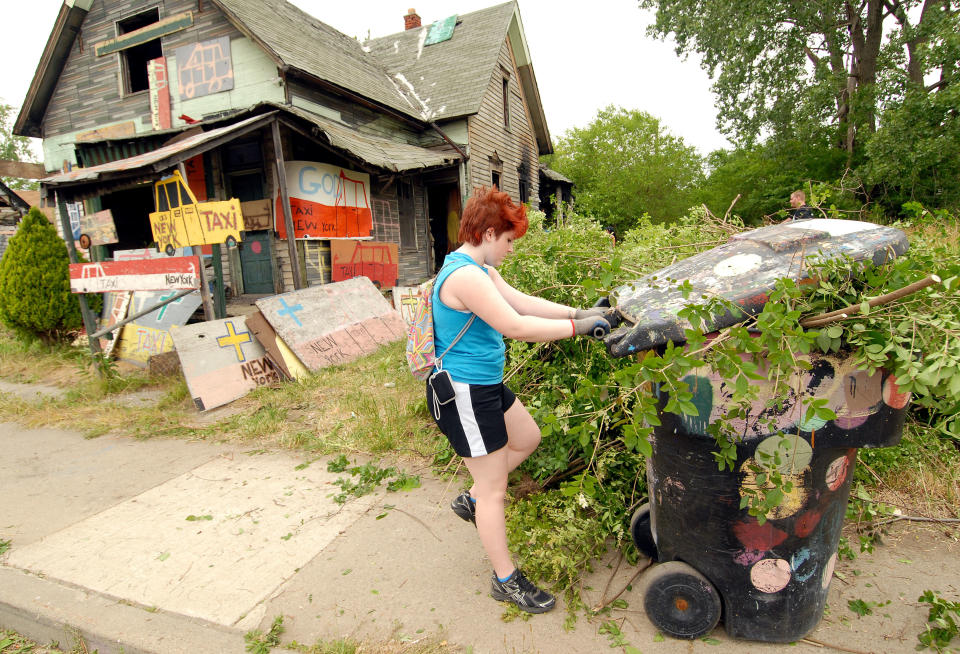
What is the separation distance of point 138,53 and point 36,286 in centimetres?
716

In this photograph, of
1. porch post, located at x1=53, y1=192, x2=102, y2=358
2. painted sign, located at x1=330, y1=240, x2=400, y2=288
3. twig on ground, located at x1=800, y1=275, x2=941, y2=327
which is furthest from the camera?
painted sign, located at x1=330, y1=240, x2=400, y2=288

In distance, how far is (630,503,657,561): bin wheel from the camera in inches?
92.1

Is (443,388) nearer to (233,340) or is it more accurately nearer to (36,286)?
(233,340)

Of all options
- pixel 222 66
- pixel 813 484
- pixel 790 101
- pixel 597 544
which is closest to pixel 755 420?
pixel 813 484

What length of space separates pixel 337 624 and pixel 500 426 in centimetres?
112

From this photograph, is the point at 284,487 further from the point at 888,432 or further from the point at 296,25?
the point at 296,25

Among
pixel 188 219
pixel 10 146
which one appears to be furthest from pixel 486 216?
pixel 10 146

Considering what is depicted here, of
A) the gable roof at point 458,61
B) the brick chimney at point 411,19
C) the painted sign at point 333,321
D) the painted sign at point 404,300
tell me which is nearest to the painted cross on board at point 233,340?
the painted sign at point 333,321

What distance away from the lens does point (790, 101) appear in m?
16.0

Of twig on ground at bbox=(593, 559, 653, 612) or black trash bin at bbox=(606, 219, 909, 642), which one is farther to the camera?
twig on ground at bbox=(593, 559, 653, 612)

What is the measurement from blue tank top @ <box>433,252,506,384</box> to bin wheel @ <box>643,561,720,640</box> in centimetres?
101

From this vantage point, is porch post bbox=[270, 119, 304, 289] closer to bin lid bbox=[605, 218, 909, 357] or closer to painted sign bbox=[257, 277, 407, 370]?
painted sign bbox=[257, 277, 407, 370]

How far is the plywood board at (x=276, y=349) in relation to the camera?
19.8ft

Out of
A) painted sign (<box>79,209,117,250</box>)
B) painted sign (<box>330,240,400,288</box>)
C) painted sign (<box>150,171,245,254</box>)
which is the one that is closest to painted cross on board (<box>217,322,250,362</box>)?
painted sign (<box>150,171,245,254</box>)
